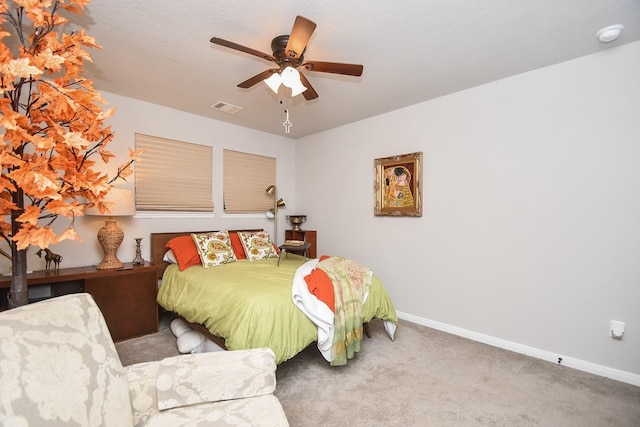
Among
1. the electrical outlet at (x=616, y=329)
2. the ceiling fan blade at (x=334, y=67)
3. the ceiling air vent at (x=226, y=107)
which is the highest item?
the ceiling air vent at (x=226, y=107)

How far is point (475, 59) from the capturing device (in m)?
2.40

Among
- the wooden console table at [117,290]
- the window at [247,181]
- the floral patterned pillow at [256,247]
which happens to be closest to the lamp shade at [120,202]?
the wooden console table at [117,290]

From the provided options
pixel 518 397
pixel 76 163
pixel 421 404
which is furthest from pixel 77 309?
pixel 518 397

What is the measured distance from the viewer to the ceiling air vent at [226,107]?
11.2ft

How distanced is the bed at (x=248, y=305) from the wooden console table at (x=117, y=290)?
166 millimetres

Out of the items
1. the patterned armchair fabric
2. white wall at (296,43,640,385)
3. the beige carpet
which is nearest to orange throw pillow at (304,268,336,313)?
the beige carpet

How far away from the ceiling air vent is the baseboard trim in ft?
10.7

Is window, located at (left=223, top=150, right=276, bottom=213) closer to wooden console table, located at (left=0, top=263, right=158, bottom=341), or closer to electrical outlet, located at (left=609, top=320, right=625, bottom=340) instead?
wooden console table, located at (left=0, top=263, right=158, bottom=341)

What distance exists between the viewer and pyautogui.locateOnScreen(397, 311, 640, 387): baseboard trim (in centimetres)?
221

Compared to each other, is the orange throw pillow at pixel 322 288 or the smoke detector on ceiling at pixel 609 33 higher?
the smoke detector on ceiling at pixel 609 33

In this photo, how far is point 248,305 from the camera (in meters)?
2.03

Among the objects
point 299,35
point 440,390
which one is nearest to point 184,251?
→ point 299,35

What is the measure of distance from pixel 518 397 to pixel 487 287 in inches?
41.0

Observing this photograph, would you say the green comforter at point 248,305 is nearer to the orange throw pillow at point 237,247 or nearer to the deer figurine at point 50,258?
the orange throw pillow at point 237,247
